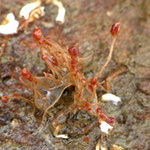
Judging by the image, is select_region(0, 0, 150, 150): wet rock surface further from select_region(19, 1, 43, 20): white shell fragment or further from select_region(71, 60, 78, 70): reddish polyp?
select_region(71, 60, 78, 70): reddish polyp

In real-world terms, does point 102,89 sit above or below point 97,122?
above

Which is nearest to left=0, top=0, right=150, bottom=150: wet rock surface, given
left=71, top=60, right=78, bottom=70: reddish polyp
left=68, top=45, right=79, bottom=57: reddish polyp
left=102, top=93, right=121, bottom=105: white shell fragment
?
left=102, top=93, right=121, bottom=105: white shell fragment

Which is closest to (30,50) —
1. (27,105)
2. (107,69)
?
(27,105)

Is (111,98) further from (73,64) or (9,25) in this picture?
(9,25)

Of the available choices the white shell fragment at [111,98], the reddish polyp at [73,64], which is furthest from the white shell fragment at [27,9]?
the white shell fragment at [111,98]

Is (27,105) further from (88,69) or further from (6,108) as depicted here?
(88,69)

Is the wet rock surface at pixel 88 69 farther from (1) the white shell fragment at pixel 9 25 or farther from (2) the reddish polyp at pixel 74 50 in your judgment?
(2) the reddish polyp at pixel 74 50

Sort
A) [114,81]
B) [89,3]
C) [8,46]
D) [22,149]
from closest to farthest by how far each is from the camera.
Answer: [22,149], [114,81], [8,46], [89,3]

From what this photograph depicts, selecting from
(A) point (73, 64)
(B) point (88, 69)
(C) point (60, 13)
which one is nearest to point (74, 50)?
(A) point (73, 64)
